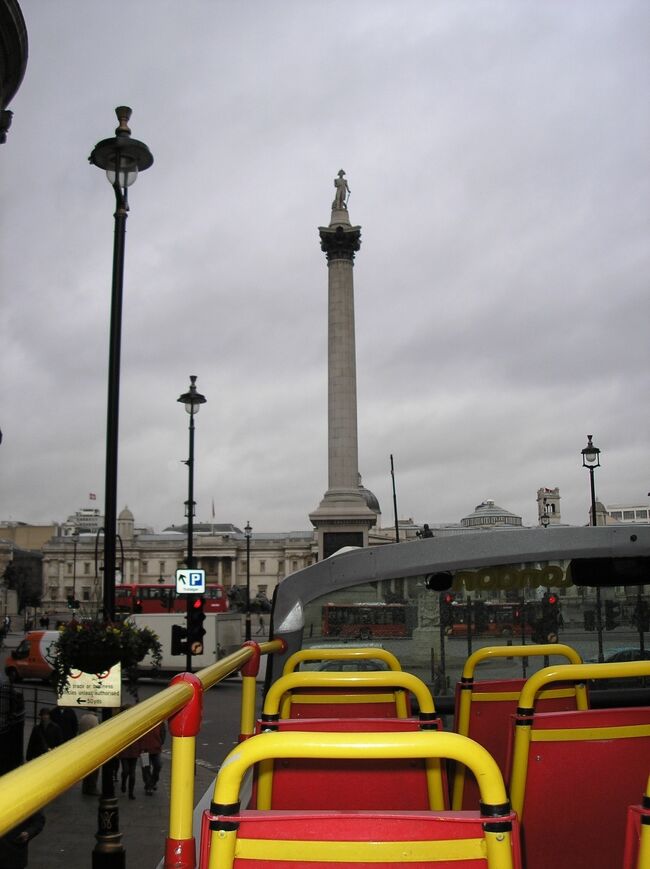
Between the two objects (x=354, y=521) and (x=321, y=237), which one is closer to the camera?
(x=354, y=521)

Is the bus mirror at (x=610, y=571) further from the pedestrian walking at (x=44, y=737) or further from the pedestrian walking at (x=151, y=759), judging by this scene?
the pedestrian walking at (x=44, y=737)

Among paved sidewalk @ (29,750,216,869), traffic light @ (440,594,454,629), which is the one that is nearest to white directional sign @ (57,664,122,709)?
paved sidewalk @ (29,750,216,869)

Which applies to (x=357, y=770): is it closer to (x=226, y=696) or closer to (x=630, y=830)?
(x=630, y=830)

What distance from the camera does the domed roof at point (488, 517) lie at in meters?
140

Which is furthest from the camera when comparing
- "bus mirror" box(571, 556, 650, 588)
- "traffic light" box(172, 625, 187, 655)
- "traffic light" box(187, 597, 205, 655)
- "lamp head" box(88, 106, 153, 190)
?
"traffic light" box(187, 597, 205, 655)

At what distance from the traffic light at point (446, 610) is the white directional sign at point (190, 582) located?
39.1ft

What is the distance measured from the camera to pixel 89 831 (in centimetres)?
1116

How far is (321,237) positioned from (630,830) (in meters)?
53.2

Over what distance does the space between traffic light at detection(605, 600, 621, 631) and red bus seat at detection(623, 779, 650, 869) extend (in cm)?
447

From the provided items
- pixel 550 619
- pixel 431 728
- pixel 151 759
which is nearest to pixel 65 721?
pixel 151 759

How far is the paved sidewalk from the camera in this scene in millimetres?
9586

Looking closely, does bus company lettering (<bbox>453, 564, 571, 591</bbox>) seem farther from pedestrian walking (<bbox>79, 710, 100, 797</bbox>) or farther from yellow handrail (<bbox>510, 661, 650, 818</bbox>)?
pedestrian walking (<bbox>79, 710, 100, 797</bbox>)

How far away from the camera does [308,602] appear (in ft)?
19.2

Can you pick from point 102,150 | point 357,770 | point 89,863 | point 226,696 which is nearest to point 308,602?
point 357,770
